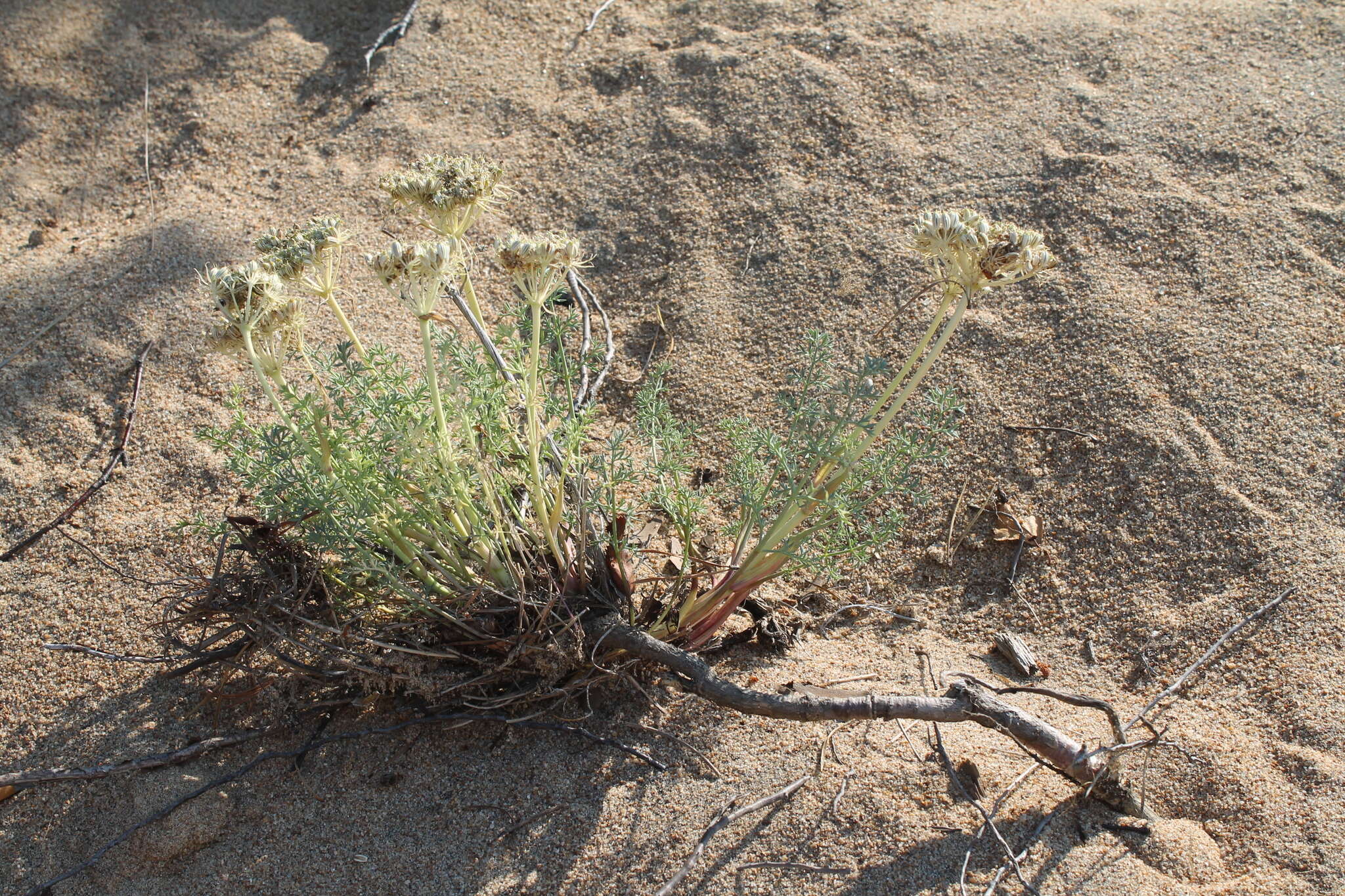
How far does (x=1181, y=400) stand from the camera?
305 centimetres

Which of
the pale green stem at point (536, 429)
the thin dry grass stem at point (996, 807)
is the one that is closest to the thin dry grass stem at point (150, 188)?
the pale green stem at point (536, 429)

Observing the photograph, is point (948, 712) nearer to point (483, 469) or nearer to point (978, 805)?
point (978, 805)

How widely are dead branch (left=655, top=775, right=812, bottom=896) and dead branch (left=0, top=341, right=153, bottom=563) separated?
2.02 meters

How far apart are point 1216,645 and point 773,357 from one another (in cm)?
153

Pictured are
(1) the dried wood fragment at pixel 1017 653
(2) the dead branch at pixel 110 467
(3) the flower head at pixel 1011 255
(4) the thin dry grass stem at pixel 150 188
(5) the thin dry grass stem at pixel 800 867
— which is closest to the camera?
(3) the flower head at pixel 1011 255

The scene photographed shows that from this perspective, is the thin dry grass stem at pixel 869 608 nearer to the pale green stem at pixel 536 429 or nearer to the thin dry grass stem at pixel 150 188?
the pale green stem at pixel 536 429

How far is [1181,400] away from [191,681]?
284cm

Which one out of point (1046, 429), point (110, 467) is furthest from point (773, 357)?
point (110, 467)

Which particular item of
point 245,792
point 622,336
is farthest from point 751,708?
point 622,336

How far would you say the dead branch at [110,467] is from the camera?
283 cm

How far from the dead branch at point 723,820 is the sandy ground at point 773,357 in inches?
1.1

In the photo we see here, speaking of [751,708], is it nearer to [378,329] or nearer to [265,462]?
[265,462]

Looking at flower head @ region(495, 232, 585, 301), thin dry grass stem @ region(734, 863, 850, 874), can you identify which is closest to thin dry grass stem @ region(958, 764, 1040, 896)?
thin dry grass stem @ region(734, 863, 850, 874)

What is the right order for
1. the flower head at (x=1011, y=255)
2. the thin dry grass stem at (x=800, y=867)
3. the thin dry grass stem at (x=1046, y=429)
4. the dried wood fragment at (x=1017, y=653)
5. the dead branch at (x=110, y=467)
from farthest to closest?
the thin dry grass stem at (x=1046, y=429) → the dead branch at (x=110, y=467) → the dried wood fragment at (x=1017, y=653) → the thin dry grass stem at (x=800, y=867) → the flower head at (x=1011, y=255)
